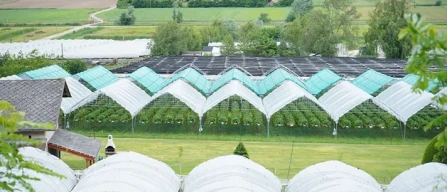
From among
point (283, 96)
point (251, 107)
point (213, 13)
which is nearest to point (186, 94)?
point (251, 107)

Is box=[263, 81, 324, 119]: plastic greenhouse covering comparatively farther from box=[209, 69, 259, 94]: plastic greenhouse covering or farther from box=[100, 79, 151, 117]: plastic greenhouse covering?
box=[100, 79, 151, 117]: plastic greenhouse covering

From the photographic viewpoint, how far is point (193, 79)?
3881 centimetres

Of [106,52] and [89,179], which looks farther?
[106,52]

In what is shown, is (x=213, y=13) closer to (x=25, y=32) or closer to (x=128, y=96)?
(x=25, y=32)

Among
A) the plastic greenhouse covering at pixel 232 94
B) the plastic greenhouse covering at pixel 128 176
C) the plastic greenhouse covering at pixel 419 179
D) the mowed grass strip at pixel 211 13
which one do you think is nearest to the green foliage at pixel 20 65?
the plastic greenhouse covering at pixel 232 94

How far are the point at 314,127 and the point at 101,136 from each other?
10.0 m

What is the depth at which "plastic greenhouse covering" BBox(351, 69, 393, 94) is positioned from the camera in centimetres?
3756

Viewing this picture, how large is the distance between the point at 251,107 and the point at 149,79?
660 centimetres

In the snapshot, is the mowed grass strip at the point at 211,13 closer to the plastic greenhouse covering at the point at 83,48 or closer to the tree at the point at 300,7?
the tree at the point at 300,7

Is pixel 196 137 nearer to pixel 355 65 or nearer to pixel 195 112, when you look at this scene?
pixel 195 112

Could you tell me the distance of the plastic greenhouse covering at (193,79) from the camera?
124 ft

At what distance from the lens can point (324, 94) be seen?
3600 centimetres

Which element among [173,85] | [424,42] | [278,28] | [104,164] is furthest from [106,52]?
[424,42]

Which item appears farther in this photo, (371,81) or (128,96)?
(371,81)
